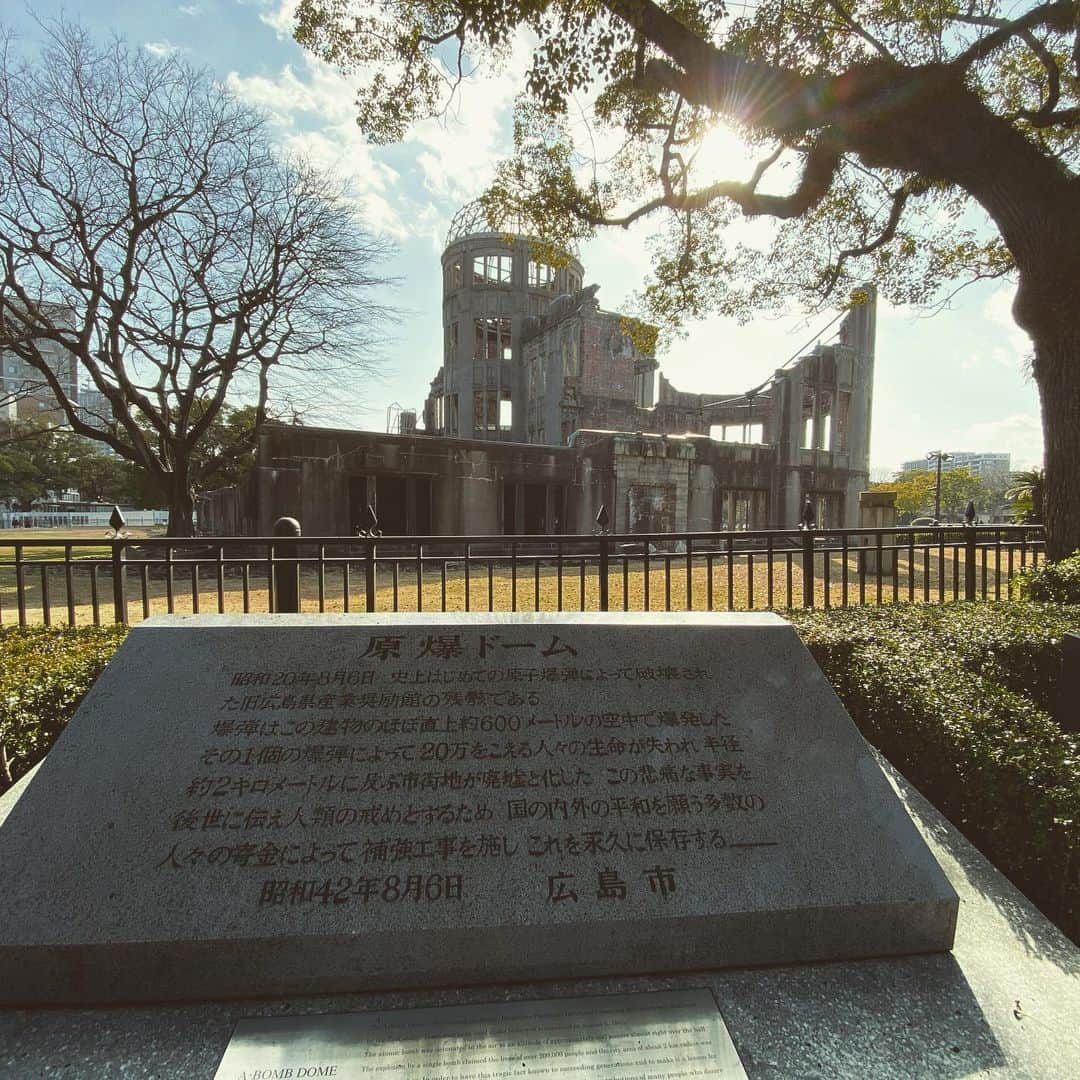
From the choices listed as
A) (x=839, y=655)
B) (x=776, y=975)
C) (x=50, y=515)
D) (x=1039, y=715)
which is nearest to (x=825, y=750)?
(x=776, y=975)

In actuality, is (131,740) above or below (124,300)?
below

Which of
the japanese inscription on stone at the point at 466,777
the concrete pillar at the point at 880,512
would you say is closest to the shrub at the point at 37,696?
the japanese inscription on stone at the point at 466,777

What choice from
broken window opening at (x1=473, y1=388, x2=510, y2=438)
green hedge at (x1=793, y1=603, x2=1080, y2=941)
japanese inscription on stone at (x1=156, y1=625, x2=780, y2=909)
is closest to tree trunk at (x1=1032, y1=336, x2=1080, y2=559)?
green hedge at (x1=793, y1=603, x2=1080, y2=941)

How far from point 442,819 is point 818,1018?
132 centimetres

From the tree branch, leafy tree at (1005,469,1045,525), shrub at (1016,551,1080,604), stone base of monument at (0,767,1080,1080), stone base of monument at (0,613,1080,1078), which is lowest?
stone base of monument at (0,767,1080,1080)

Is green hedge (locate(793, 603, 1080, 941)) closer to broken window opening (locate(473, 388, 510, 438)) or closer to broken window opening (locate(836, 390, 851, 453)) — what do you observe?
broken window opening (locate(836, 390, 851, 453))

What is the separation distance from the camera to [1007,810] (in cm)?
249

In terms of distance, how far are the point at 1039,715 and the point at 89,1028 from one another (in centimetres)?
399

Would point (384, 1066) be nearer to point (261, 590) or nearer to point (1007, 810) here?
point (1007, 810)

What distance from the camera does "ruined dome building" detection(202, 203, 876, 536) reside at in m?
16.7

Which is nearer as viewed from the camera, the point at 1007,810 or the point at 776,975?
the point at 776,975

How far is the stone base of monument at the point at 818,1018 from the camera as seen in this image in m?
1.70

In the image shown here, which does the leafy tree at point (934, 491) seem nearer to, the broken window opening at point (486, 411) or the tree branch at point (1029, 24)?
the broken window opening at point (486, 411)

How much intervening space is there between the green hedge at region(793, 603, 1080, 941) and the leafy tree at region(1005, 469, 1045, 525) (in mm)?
14733
